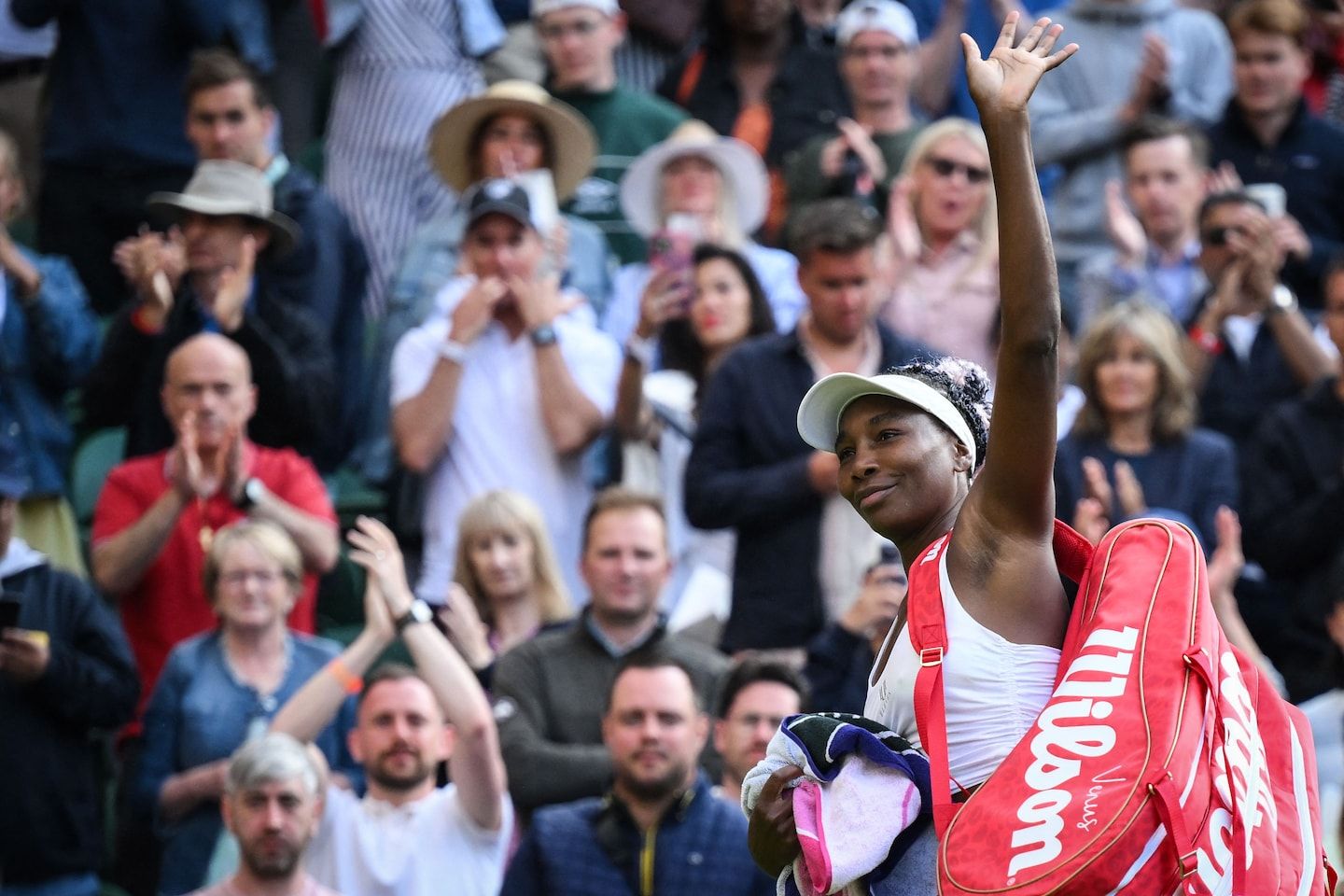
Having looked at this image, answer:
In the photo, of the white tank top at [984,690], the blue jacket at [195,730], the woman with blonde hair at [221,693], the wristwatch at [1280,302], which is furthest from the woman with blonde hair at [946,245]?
the white tank top at [984,690]

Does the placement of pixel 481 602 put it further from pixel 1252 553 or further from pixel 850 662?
pixel 1252 553

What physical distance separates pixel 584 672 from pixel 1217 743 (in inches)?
165

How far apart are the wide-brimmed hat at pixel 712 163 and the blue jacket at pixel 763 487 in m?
1.76

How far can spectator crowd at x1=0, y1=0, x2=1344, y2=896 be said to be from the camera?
24.7 feet

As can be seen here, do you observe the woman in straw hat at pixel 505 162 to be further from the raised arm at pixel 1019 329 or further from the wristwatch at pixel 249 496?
the raised arm at pixel 1019 329

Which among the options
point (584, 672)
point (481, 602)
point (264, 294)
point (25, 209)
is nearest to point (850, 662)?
point (584, 672)

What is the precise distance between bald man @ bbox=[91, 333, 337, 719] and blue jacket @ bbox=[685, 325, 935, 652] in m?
1.35

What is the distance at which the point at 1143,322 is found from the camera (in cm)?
860

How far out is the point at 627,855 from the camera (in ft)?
23.2

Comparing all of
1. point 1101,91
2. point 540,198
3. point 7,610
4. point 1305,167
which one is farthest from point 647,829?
point 1101,91

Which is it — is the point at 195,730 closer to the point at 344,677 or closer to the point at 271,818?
the point at 344,677

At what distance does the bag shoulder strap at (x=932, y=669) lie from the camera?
3.80 metres

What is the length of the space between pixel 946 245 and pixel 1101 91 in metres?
2.05

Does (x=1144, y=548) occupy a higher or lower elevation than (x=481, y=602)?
higher
